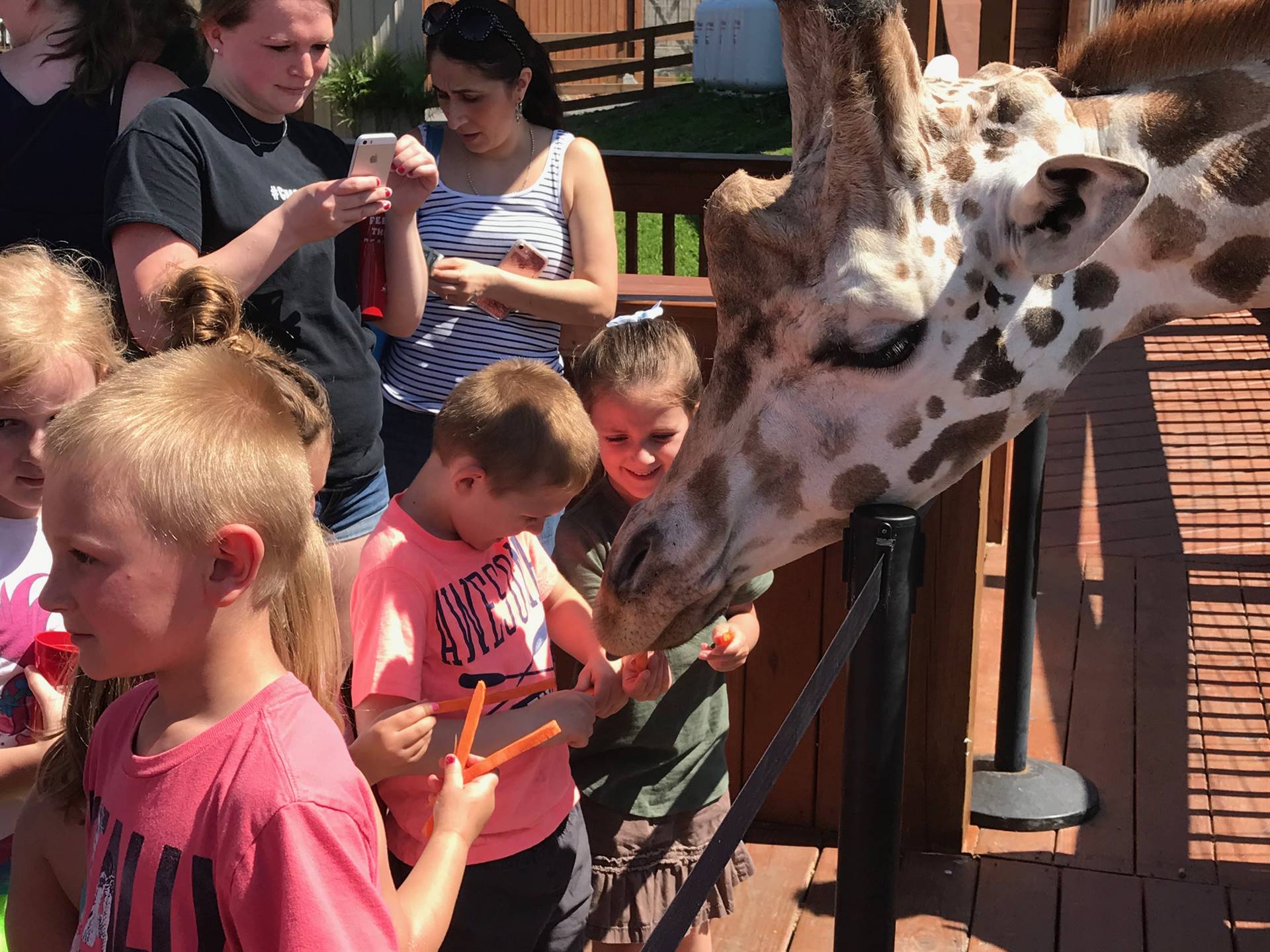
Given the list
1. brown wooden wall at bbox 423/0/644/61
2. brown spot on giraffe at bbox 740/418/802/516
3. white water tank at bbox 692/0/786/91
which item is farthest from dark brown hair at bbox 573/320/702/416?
brown wooden wall at bbox 423/0/644/61

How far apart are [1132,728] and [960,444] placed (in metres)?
2.43

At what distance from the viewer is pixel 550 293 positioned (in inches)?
130

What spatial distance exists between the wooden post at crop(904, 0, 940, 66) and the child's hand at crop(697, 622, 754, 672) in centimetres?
154

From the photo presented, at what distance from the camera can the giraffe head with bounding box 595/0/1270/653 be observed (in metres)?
2.28

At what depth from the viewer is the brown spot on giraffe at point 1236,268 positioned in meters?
2.44

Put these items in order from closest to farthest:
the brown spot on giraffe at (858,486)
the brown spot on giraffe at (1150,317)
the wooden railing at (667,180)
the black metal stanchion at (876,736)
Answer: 1. the black metal stanchion at (876,736)
2. the brown spot on giraffe at (858,486)
3. the brown spot on giraffe at (1150,317)
4. the wooden railing at (667,180)

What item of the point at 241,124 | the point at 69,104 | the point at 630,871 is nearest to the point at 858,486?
the point at 630,871

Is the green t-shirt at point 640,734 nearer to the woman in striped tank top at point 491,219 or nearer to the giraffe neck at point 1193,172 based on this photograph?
the woman in striped tank top at point 491,219

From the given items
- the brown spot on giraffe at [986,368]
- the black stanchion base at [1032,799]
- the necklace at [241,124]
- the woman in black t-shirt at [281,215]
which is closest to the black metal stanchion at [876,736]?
the brown spot on giraffe at [986,368]

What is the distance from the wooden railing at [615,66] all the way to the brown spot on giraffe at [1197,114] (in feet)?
62.9

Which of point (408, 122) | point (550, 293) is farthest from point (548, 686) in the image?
point (408, 122)

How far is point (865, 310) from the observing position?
90.0 inches

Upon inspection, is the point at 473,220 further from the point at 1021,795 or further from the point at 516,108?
the point at 1021,795

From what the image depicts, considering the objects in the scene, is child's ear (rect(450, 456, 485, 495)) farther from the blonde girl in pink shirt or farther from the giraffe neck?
the giraffe neck
